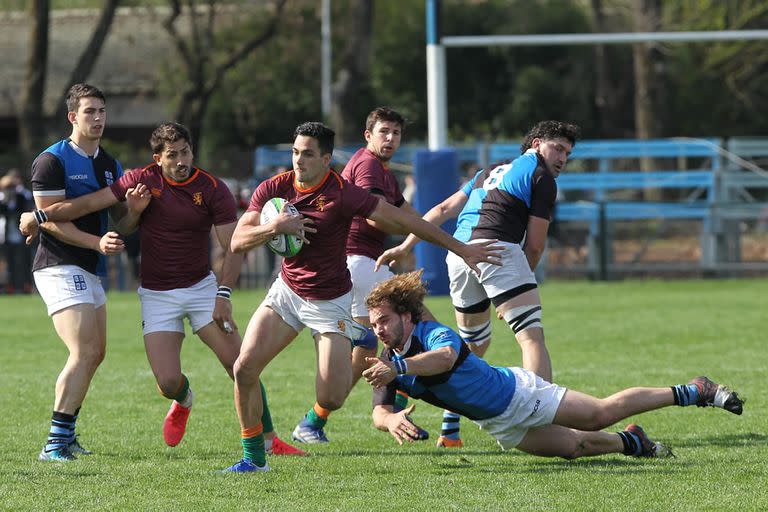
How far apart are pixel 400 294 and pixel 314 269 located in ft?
2.54

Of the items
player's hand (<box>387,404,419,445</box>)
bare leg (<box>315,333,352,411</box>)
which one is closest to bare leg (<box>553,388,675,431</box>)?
player's hand (<box>387,404,419,445</box>)

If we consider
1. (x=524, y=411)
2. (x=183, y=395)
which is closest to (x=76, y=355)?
(x=183, y=395)

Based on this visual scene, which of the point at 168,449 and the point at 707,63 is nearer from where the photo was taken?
the point at 168,449

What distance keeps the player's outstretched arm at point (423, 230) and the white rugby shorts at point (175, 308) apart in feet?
4.27

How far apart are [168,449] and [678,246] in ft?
50.2

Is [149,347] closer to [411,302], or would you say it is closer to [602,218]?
[411,302]

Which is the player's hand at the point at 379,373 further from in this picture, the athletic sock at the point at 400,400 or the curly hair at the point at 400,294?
the athletic sock at the point at 400,400

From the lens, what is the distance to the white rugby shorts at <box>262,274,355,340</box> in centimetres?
710

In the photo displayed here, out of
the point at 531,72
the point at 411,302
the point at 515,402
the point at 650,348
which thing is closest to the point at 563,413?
the point at 515,402

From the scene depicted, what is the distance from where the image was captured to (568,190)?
2681 centimetres

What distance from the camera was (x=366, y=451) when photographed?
301 inches

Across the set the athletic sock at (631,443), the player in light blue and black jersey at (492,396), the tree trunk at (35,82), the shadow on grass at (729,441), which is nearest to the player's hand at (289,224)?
the player in light blue and black jersey at (492,396)

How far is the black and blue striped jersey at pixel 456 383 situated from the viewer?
669 cm

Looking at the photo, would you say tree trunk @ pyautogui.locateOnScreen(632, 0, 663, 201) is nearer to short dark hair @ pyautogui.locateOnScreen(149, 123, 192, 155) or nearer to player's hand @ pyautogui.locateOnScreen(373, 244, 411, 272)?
player's hand @ pyautogui.locateOnScreen(373, 244, 411, 272)
